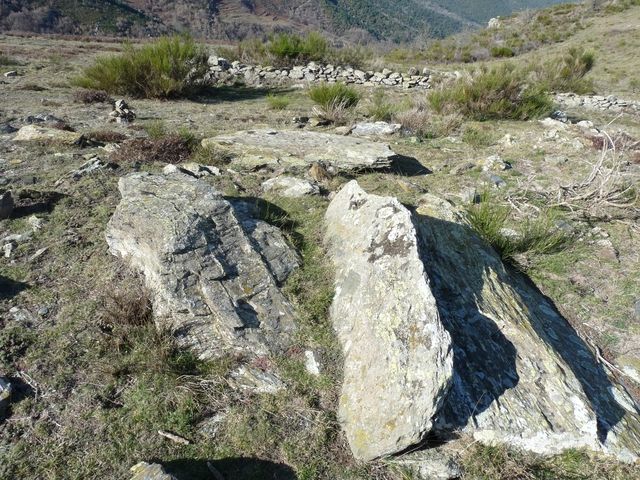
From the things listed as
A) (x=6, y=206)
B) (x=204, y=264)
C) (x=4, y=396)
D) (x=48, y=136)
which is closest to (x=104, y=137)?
(x=48, y=136)

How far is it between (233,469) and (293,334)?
910 mm

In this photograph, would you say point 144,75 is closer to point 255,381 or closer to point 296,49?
point 296,49

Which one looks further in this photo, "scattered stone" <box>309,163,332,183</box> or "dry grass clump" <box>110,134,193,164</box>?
"dry grass clump" <box>110,134,193,164</box>

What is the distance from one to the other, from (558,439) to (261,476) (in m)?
1.67

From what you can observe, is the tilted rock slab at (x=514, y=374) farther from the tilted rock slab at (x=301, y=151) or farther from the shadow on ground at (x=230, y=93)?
the shadow on ground at (x=230, y=93)

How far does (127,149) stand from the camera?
5.46 metres

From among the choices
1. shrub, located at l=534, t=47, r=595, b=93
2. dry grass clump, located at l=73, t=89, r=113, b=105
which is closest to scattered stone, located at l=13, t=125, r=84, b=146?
dry grass clump, located at l=73, t=89, r=113, b=105

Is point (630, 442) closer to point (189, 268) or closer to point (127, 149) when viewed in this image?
point (189, 268)

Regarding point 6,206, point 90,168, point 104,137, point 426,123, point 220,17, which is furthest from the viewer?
point 220,17

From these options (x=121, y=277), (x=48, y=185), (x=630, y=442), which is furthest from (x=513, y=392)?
(x=48, y=185)

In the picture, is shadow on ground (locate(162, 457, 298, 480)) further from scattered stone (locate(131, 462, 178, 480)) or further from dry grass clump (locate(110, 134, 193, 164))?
dry grass clump (locate(110, 134, 193, 164))

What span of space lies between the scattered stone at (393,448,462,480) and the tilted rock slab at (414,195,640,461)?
0.14 meters

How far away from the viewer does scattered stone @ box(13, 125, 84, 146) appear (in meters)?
5.61

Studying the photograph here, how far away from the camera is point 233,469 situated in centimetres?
210
